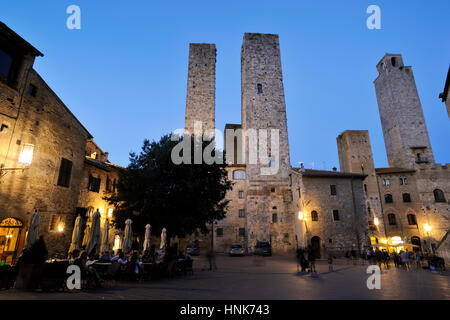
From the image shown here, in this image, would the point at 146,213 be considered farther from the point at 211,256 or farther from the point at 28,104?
the point at 28,104

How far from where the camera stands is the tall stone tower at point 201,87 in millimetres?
33719

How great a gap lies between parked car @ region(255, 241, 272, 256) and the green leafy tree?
11978mm

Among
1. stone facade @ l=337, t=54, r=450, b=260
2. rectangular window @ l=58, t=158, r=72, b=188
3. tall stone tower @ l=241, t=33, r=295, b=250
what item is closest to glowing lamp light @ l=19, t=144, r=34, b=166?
rectangular window @ l=58, t=158, r=72, b=188

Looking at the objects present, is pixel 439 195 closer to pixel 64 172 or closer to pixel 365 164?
pixel 365 164

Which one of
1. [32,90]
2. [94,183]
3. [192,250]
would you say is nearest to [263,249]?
[192,250]

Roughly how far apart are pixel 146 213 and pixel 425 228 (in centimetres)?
3510

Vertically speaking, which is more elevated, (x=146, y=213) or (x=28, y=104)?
(x=28, y=104)

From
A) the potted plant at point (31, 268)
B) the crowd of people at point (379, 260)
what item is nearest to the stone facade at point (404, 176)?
Result: the crowd of people at point (379, 260)

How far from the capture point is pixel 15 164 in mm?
11180

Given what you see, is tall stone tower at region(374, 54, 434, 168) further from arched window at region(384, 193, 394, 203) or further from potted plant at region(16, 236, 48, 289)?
potted plant at region(16, 236, 48, 289)

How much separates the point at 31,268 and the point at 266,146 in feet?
90.9

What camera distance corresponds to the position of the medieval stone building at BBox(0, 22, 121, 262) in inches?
428
